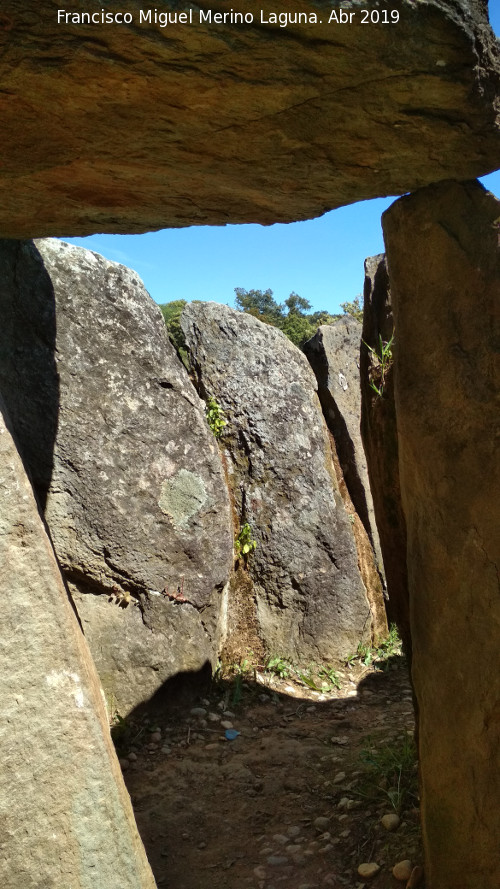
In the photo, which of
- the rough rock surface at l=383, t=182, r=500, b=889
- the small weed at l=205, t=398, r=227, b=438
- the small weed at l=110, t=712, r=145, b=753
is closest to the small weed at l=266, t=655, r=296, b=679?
the small weed at l=110, t=712, r=145, b=753

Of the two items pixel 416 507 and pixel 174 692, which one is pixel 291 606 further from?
pixel 416 507

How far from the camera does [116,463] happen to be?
4.22 m

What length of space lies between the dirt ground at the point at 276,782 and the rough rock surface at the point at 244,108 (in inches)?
87.9

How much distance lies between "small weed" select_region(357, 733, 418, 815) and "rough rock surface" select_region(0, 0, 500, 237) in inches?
87.0

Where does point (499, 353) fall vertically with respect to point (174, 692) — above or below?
above

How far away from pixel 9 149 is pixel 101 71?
0.46 metres

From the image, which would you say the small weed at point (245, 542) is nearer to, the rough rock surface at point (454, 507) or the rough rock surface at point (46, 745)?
the rough rock surface at point (454, 507)

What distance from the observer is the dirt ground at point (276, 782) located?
111 inches

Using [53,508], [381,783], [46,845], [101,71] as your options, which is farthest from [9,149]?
[381,783]

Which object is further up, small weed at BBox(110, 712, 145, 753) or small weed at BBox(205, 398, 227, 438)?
small weed at BBox(205, 398, 227, 438)

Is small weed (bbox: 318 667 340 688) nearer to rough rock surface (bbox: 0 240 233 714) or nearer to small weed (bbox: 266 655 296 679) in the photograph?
small weed (bbox: 266 655 296 679)

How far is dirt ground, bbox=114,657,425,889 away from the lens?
283 cm

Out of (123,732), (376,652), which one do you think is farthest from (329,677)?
(123,732)

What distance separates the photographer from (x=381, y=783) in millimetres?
3129
